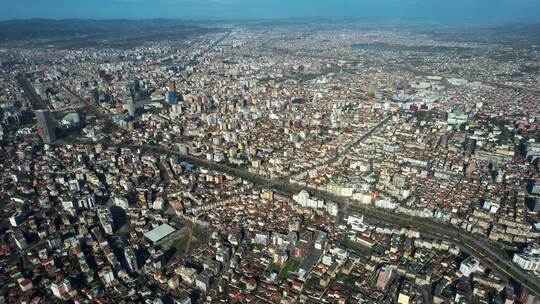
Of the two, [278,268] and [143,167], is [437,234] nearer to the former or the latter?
[278,268]

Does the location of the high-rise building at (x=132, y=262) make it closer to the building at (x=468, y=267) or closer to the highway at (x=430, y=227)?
the highway at (x=430, y=227)

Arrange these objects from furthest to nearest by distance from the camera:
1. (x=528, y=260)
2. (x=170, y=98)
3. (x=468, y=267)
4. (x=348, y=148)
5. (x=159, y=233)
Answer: (x=170, y=98) → (x=348, y=148) → (x=159, y=233) → (x=528, y=260) → (x=468, y=267)

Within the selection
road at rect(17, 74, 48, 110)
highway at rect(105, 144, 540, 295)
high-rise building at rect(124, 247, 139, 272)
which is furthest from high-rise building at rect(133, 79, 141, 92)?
high-rise building at rect(124, 247, 139, 272)

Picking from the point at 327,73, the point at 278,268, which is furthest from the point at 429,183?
the point at 327,73

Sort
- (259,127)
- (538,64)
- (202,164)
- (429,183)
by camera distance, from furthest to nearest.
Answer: (538,64), (259,127), (202,164), (429,183)

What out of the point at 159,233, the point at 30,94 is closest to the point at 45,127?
the point at 159,233

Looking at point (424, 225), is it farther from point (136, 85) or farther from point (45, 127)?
point (136, 85)

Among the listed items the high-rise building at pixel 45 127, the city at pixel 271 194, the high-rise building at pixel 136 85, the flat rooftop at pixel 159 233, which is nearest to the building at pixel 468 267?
the city at pixel 271 194

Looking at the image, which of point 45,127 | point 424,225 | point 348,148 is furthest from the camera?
A: point 45,127
